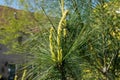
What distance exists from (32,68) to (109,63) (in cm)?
146

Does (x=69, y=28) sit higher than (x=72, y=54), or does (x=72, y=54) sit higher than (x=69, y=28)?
(x=69, y=28)

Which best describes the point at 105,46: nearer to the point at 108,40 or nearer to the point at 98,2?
the point at 108,40

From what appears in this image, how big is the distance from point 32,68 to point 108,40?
1480 mm

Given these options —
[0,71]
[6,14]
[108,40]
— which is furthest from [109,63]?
[0,71]

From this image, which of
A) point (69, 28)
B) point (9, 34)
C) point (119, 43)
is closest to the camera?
point (69, 28)

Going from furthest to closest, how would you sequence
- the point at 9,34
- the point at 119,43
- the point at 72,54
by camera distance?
the point at 9,34 → the point at 119,43 → the point at 72,54

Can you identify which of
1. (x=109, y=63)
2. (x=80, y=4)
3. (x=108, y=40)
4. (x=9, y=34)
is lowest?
(x=109, y=63)

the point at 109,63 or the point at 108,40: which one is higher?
the point at 108,40

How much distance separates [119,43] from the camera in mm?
4004

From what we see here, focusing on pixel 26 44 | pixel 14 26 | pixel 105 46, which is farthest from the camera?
pixel 14 26

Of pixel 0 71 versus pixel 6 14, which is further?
pixel 0 71

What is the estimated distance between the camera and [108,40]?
389 cm

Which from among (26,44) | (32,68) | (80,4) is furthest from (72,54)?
(80,4)

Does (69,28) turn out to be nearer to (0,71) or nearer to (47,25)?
(47,25)
